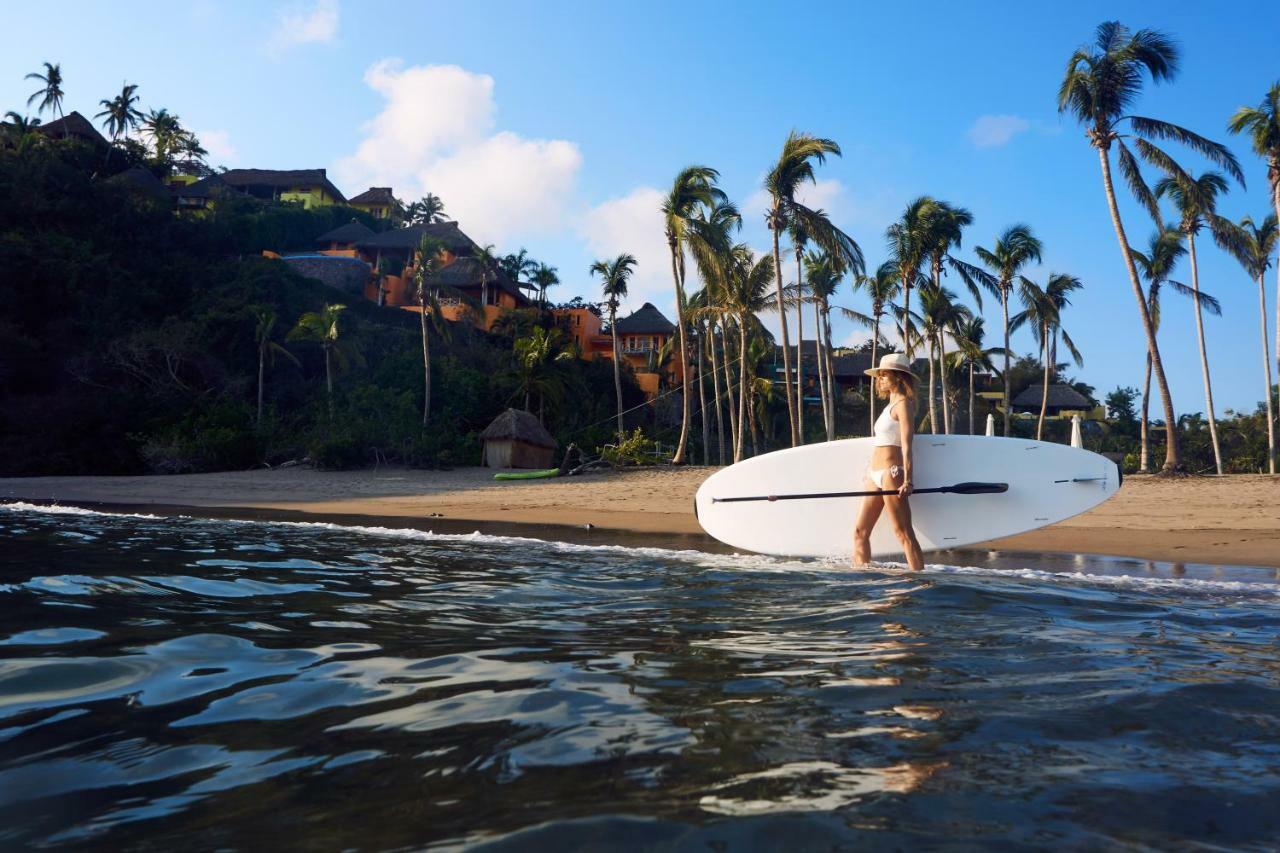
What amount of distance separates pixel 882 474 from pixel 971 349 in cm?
3181

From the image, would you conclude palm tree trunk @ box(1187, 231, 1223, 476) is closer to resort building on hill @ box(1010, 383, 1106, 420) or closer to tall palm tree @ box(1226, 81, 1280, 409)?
tall palm tree @ box(1226, 81, 1280, 409)

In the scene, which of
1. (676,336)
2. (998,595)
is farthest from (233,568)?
(676,336)

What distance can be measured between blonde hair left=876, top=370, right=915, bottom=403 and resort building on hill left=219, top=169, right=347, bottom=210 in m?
62.0

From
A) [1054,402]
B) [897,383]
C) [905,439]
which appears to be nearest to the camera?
[905,439]

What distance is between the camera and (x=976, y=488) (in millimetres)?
7062

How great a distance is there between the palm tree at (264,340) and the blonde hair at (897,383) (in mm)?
27654

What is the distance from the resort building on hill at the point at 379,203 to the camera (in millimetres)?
65938

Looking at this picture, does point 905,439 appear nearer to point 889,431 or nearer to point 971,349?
point 889,431

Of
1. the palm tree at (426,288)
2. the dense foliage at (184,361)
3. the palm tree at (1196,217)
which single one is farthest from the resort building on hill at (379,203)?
the palm tree at (1196,217)

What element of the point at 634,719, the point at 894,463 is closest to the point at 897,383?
the point at 894,463

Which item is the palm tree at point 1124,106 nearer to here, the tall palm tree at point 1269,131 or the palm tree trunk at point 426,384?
the tall palm tree at point 1269,131

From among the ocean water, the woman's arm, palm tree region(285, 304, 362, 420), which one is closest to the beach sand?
the woman's arm

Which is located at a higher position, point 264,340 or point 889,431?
point 264,340

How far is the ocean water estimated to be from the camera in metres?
1.75
